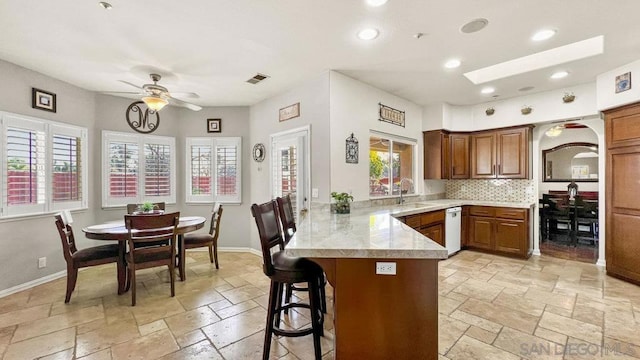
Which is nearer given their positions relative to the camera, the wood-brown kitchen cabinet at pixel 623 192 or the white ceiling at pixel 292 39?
the white ceiling at pixel 292 39

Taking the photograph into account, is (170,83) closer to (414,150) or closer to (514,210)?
(414,150)

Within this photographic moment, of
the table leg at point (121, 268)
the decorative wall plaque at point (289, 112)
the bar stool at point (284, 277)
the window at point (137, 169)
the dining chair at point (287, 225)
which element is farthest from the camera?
the window at point (137, 169)

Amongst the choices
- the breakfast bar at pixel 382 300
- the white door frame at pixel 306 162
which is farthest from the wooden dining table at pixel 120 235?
the breakfast bar at pixel 382 300

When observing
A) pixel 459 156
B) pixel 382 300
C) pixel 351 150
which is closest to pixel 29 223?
pixel 351 150

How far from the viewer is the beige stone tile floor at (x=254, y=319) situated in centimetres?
211

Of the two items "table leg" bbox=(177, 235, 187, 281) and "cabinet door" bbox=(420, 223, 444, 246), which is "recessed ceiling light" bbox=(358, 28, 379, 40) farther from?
"table leg" bbox=(177, 235, 187, 281)

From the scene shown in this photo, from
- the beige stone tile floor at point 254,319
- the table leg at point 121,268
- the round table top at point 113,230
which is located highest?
the round table top at point 113,230

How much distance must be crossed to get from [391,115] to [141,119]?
168 inches

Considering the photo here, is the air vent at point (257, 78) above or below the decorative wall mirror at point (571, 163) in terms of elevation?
above

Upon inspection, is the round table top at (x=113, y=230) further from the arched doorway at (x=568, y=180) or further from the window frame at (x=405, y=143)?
the arched doorway at (x=568, y=180)

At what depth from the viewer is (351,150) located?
3.78m

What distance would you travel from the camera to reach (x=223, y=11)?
229cm

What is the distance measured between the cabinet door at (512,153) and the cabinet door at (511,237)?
803 mm

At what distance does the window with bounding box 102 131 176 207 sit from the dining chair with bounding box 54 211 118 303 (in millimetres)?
1370
